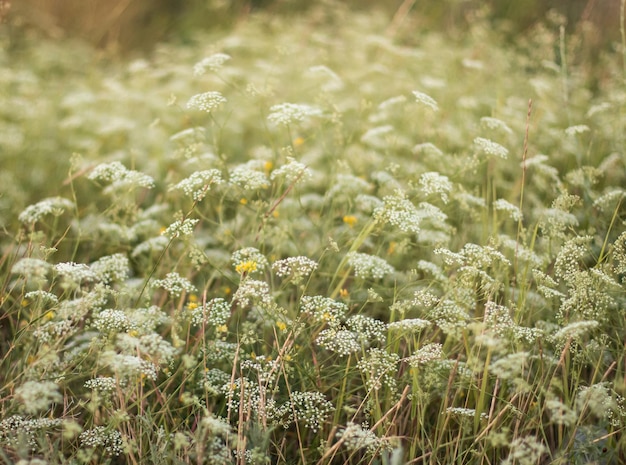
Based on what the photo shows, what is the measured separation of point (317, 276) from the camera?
2838 millimetres

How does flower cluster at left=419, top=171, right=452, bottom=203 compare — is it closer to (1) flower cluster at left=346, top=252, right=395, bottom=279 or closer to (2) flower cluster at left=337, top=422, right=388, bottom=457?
(1) flower cluster at left=346, top=252, right=395, bottom=279

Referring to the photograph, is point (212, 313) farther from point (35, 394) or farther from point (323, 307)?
point (35, 394)

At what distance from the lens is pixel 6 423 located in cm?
184

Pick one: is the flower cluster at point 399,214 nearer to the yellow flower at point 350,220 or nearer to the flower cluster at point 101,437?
the yellow flower at point 350,220

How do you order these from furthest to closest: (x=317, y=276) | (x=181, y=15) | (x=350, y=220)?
(x=181, y=15), (x=350, y=220), (x=317, y=276)

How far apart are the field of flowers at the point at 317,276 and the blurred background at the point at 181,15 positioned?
1.65 meters

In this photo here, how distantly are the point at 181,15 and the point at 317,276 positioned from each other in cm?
609

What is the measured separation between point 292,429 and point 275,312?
0.59m

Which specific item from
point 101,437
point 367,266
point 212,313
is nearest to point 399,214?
point 367,266

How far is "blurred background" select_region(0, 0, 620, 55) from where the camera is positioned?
6578mm

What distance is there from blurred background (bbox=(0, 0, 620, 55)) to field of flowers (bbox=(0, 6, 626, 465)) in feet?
5.40

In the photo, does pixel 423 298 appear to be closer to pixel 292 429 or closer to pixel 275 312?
pixel 275 312

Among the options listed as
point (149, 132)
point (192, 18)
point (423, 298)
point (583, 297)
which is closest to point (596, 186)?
point (583, 297)

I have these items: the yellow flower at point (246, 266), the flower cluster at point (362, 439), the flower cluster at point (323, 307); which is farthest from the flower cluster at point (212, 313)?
the flower cluster at point (362, 439)
